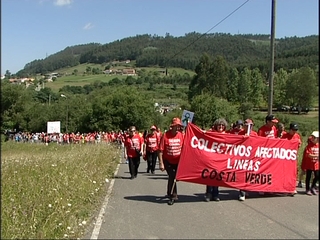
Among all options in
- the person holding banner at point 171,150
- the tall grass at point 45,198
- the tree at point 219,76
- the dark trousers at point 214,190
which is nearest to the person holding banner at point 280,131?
the dark trousers at point 214,190

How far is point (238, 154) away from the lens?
9.70 metres

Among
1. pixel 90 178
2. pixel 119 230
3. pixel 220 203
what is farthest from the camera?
pixel 90 178

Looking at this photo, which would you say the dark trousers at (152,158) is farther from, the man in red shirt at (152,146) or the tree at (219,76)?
the tree at (219,76)

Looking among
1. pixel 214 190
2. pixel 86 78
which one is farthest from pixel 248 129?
pixel 86 78

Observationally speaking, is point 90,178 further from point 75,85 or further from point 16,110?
point 75,85

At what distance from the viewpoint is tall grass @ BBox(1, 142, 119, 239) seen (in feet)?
20.8

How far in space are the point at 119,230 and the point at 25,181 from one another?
7.94 feet

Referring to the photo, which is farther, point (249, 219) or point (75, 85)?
point (75, 85)

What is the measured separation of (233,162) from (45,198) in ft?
14.2

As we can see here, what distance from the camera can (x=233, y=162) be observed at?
9.64 metres

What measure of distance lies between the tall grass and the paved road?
1.45 feet

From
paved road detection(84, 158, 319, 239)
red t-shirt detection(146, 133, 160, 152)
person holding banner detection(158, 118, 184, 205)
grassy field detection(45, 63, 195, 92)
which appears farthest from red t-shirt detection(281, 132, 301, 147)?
grassy field detection(45, 63, 195, 92)

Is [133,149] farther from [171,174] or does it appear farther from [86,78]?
[86,78]

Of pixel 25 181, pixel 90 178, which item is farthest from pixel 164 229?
pixel 90 178
